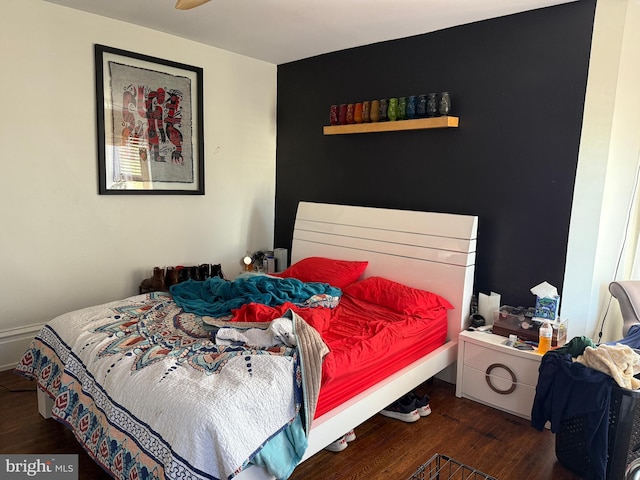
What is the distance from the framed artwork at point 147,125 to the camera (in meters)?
3.37

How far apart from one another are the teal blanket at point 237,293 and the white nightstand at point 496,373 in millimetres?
955

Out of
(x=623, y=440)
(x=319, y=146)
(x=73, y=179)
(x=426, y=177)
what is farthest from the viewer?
(x=319, y=146)

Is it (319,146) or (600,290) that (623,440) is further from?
(319,146)

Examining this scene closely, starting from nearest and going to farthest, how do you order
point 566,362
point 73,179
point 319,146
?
1. point 566,362
2. point 73,179
3. point 319,146

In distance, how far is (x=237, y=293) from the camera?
288cm

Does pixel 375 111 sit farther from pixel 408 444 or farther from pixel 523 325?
pixel 408 444

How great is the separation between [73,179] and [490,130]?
3.01 meters

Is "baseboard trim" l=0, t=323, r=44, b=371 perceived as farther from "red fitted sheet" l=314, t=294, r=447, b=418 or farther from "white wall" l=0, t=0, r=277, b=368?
"red fitted sheet" l=314, t=294, r=447, b=418

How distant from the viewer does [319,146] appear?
421cm

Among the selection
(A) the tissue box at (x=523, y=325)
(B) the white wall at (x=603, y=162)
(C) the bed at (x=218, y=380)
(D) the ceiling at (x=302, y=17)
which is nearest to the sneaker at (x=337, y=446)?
(C) the bed at (x=218, y=380)

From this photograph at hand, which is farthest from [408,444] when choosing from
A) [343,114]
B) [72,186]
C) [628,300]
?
[72,186]

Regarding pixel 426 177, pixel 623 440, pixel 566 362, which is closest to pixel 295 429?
pixel 566 362

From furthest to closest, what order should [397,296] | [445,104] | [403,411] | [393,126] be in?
[393,126]
[445,104]
[397,296]
[403,411]

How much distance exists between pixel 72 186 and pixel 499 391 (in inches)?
128
